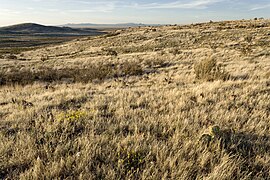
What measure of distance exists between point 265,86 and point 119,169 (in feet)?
19.2

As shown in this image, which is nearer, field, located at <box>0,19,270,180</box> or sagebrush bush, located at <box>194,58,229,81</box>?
field, located at <box>0,19,270,180</box>

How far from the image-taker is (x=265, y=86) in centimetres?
666

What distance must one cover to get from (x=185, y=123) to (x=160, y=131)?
53cm

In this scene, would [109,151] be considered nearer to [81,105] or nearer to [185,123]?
[185,123]

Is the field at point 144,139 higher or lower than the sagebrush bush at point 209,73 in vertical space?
lower

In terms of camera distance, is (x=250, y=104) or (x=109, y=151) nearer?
(x=109, y=151)

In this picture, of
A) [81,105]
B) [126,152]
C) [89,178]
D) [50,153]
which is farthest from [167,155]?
[81,105]

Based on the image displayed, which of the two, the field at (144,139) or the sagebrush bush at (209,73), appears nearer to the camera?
the field at (144,139)

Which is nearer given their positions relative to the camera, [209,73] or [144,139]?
[144,139]

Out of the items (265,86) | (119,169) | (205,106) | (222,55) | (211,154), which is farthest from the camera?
(222,55)

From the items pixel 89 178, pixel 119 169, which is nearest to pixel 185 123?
pixel 119 169

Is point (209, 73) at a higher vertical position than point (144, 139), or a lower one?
higher

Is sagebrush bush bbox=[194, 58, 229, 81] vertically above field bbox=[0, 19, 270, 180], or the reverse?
sagebrush bush bbox=[194, 58, 229, 81]

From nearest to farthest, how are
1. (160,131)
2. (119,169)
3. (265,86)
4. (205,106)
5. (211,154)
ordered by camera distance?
(119,169) → (211,154) → (160,131) → (205,106) → (265,86)
